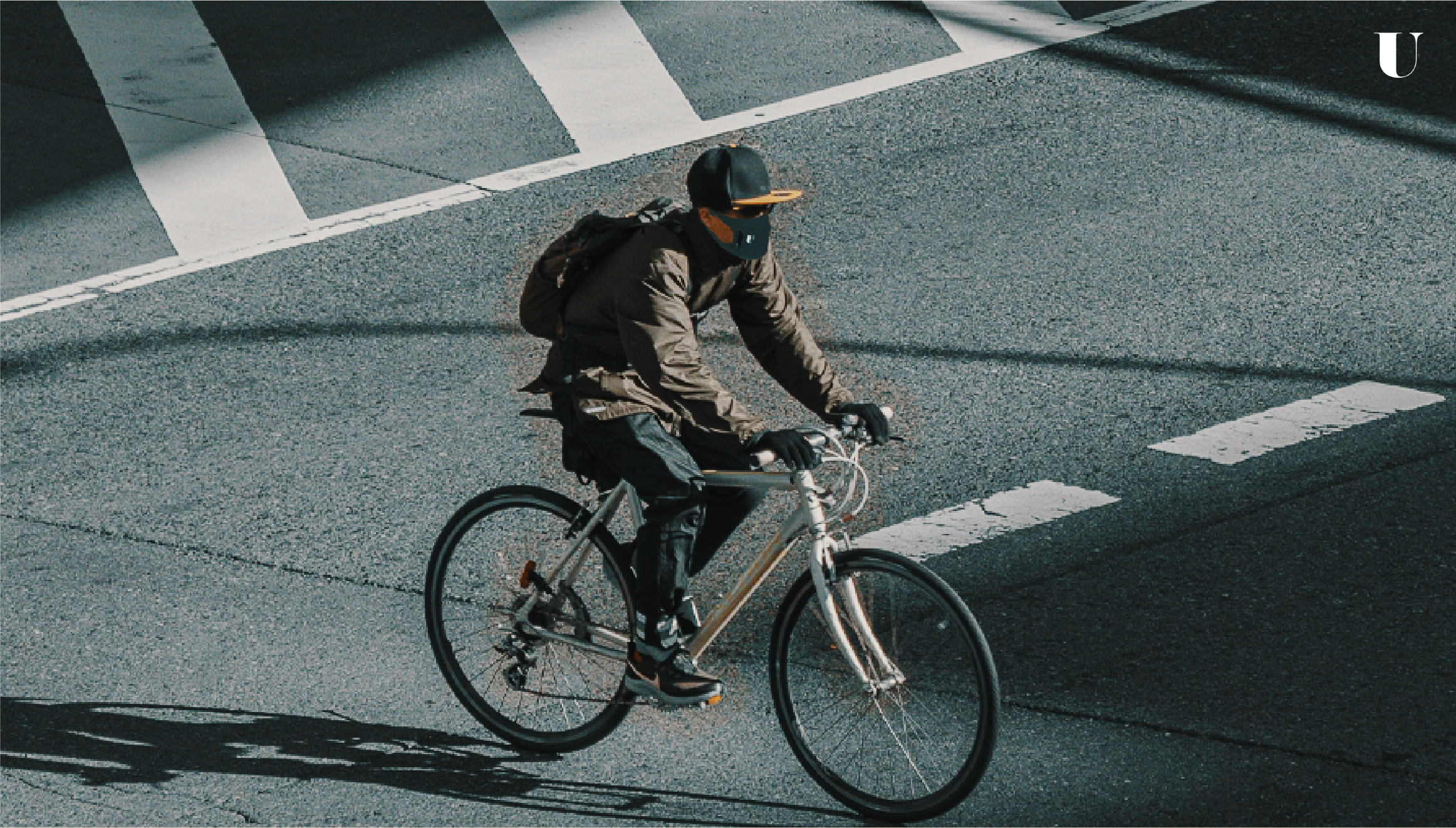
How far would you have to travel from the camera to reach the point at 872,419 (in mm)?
4949

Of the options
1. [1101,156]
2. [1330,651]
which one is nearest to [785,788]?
[1330,651]

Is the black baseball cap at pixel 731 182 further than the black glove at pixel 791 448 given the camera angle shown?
Yes

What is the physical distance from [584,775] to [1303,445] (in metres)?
3.74

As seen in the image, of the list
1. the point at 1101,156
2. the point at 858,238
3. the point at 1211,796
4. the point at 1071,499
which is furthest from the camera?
the point at 1101,156

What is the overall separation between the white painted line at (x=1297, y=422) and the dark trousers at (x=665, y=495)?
3004 mm

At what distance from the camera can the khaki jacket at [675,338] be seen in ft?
16.2

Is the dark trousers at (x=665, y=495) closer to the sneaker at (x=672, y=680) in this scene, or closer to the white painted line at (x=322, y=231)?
the sneaker at (x=672, y=680)

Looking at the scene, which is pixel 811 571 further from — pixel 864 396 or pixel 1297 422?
pixel 1297 422

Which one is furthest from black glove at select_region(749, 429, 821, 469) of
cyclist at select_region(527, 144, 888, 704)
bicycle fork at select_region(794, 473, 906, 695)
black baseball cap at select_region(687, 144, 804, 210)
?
black baseball cap at select_region(687, 144, 804, 210)

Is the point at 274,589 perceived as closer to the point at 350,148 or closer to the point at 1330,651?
the point at 1330,651

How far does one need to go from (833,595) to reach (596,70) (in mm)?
7704

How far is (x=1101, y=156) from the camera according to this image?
10.8 m

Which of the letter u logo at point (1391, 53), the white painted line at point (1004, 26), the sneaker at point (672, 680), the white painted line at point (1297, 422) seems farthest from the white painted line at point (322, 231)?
the letter u logo at point (1391, 53)

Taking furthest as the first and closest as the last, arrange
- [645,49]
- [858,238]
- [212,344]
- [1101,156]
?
1. [645,49]
2. [1101,156]
3. [858,238]
4. [212,344]
